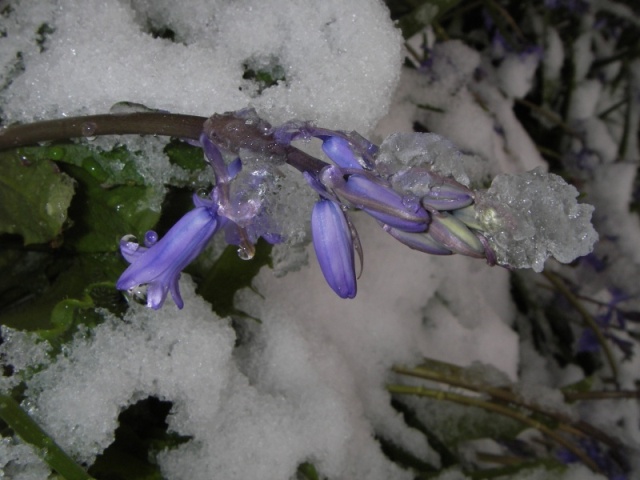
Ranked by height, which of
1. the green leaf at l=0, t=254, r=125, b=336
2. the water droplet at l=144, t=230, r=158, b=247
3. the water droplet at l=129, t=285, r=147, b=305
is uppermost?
the water droplet at l=144, t=230, r=158, b=247

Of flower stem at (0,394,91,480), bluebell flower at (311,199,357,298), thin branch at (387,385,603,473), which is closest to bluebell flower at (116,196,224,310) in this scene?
bluebell flower at (311,199,357,298)

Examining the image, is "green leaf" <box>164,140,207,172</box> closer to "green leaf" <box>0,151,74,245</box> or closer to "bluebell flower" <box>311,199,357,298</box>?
"green leaf" <box>0,151,74,245</box>

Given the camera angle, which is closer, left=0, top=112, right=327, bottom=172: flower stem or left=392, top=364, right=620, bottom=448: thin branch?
left=0, top=112, right=327, bottom=172: flower stem

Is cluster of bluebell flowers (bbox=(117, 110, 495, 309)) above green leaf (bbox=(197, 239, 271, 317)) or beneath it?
above

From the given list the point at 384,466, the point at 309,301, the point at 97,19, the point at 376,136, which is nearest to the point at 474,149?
the point at 376,136

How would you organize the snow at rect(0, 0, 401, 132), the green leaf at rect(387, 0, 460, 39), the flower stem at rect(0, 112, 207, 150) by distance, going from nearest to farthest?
the flower stem at rect(0, 112, 207, 150), the snow at rect(0, 0, 401, 132), the green leaf at rect(387, 0, 460, 39)

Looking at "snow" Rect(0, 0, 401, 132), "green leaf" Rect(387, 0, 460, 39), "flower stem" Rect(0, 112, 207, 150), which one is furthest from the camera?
"green leaf" Rect(387, 0, 460, 39)

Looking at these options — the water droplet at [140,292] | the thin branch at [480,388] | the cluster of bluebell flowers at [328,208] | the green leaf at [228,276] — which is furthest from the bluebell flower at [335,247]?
the thin branch at [480,388]

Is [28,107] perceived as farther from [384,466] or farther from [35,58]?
[384,466]
